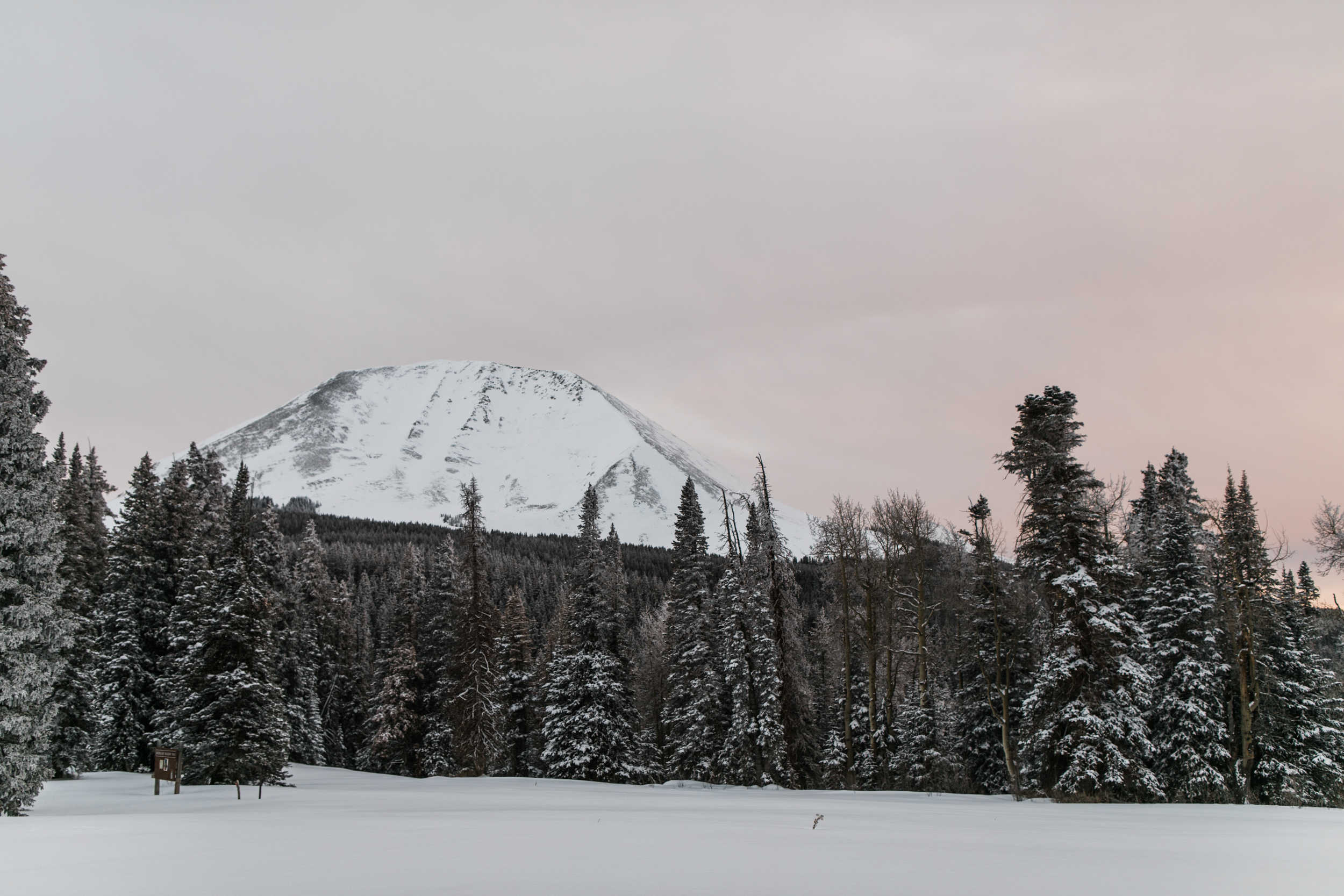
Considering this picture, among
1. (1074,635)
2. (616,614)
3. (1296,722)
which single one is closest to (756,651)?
(616,614)

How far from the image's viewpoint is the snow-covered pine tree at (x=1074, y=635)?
961 inches

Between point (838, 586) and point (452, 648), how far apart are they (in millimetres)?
21258

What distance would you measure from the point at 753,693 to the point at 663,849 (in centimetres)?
2455

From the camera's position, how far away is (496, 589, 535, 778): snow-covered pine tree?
47219 millimetres

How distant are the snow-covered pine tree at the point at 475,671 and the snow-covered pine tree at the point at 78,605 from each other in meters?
15.6

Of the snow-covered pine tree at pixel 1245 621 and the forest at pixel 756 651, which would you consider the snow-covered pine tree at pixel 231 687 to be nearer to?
the forest at pixel 756 651

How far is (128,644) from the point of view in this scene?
34750mm

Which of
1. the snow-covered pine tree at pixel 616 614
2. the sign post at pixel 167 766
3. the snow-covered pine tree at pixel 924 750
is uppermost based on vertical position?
the snow-covered pine tree at pixel 616 614

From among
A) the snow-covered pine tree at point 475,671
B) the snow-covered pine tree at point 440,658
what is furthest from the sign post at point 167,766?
the snow-covered pine tree at point 440,658

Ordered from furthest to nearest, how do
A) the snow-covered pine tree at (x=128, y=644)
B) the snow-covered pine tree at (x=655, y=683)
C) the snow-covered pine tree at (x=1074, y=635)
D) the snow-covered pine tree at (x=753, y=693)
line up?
the snow-covered pine tree at (x=655, y=683), the snow-covered pine tree at (x=128, y=644), the snow-covered pine tree at (x=753, y=693), the snow-covered pine tree at (x=1074, y=635)

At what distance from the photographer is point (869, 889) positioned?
28.2 ft

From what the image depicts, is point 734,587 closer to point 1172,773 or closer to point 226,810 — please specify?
point 1172,773

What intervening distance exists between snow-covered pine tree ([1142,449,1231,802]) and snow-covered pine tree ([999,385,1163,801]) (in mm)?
2440

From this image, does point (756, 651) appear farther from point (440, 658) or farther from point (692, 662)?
point (440, 658)
